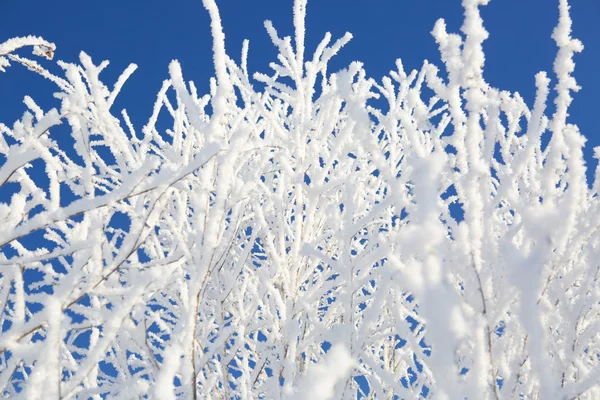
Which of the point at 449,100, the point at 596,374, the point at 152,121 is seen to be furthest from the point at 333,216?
the point at 152,121

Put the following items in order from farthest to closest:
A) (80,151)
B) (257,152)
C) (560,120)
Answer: (257,152) → (80,151) → (560,120)

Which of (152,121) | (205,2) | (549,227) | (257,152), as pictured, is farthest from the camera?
(257,152)

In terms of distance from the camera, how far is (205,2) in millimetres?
1382

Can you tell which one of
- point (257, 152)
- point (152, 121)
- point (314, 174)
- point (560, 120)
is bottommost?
point (560, 120)

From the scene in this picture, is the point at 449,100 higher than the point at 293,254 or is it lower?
lower

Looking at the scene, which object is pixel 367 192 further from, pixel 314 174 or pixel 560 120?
pixel 560 120

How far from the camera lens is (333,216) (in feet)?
6.94

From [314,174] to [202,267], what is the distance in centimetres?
155

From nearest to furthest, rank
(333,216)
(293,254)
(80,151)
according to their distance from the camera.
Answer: (80,151), (333,216), (293,254)

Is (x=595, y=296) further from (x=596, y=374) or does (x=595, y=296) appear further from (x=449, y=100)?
(x=449, y=100)

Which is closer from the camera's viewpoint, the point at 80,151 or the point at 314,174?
the point at 80,151

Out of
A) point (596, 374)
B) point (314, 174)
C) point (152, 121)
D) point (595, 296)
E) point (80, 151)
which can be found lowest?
point (596, 374)

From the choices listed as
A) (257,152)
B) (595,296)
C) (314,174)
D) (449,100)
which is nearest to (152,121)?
(257,152)

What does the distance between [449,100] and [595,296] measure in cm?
72
